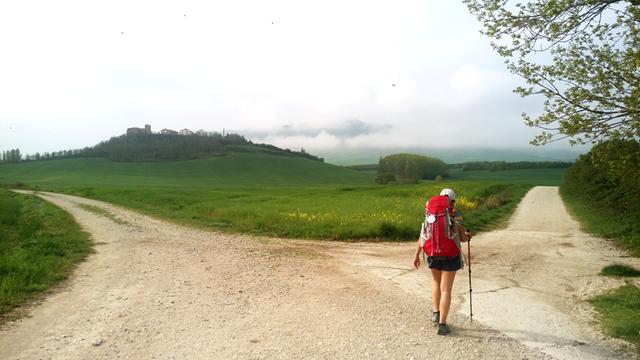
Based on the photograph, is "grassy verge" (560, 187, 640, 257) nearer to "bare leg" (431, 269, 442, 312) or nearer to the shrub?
"bare leg" (431, 269, 442, 312)

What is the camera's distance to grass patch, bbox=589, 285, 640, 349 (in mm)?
7066

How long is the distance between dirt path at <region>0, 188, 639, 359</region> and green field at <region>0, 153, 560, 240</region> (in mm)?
6762

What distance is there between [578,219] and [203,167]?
351 feet

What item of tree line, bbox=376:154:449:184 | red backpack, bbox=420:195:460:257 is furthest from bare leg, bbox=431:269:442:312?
tree line, bbox=376:154:449:184

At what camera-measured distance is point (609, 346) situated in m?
6.66

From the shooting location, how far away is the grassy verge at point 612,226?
17.1m

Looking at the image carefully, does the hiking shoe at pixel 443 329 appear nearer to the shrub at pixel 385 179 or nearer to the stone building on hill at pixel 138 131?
the shrub at pixel 385 179

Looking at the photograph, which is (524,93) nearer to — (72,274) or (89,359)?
(89,359)

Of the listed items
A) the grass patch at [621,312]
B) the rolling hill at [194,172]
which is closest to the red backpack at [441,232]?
the grass patch at [621,312]

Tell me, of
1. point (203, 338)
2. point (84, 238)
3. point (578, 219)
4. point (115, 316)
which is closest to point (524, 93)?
point (203, 338)

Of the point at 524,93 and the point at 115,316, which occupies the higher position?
the point at 524,93

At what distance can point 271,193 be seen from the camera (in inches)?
2243

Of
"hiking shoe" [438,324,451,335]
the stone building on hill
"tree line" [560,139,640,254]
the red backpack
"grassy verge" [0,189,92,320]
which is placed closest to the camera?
"hiking shoe" [438,324,451,335]

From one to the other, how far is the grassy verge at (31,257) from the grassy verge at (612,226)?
16799 millimetres
